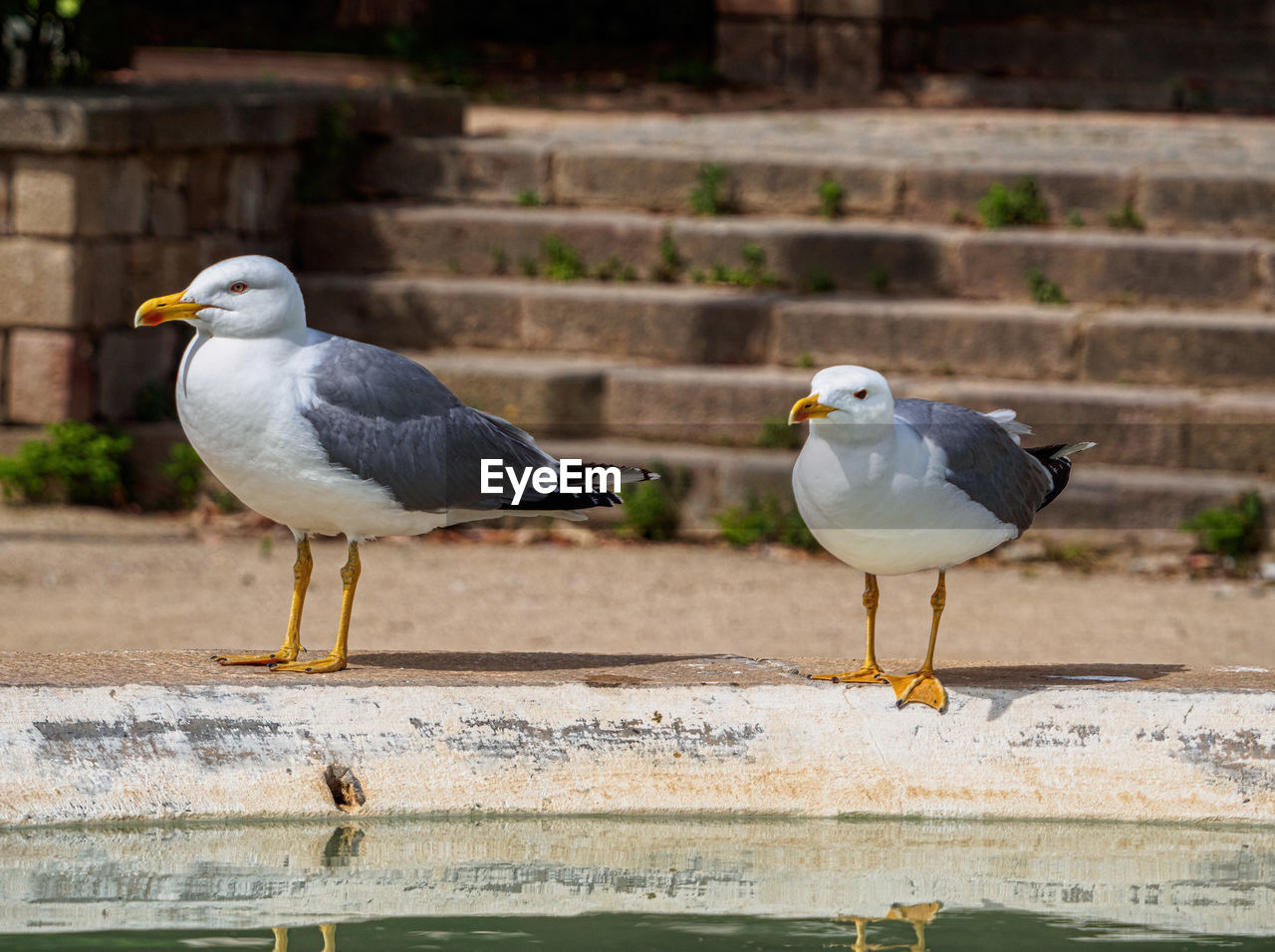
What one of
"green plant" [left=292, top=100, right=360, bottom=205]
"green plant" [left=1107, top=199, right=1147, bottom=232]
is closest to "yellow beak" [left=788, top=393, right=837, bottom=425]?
"green plant" [left=1107, top=199, right=1147, bottom=232]

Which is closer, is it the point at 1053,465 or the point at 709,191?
the point at 1053,465

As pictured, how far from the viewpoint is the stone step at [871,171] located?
9500 millimetres

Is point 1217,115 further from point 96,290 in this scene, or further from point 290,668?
point 290,668

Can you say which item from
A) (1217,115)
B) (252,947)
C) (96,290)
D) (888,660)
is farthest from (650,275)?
(252,947)

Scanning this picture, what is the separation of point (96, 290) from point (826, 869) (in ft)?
19.9

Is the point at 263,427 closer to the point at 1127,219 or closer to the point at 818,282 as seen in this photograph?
the point at 818,282

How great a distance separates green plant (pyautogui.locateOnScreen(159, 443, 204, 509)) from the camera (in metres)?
8.64

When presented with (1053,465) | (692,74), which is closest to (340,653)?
(1053,465)

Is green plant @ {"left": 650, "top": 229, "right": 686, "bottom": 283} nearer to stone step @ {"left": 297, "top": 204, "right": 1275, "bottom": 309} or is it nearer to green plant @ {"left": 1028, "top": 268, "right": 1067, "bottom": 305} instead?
stone step @ {"left": 297, "top": 204, "right": 1275, "bottom": 309}

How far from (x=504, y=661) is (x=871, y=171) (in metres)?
6.15

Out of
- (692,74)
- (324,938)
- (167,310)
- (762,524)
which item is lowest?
(762,524)

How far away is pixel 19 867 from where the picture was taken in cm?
354

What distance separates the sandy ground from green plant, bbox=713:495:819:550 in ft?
0.35

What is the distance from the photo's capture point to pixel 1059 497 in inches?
318
